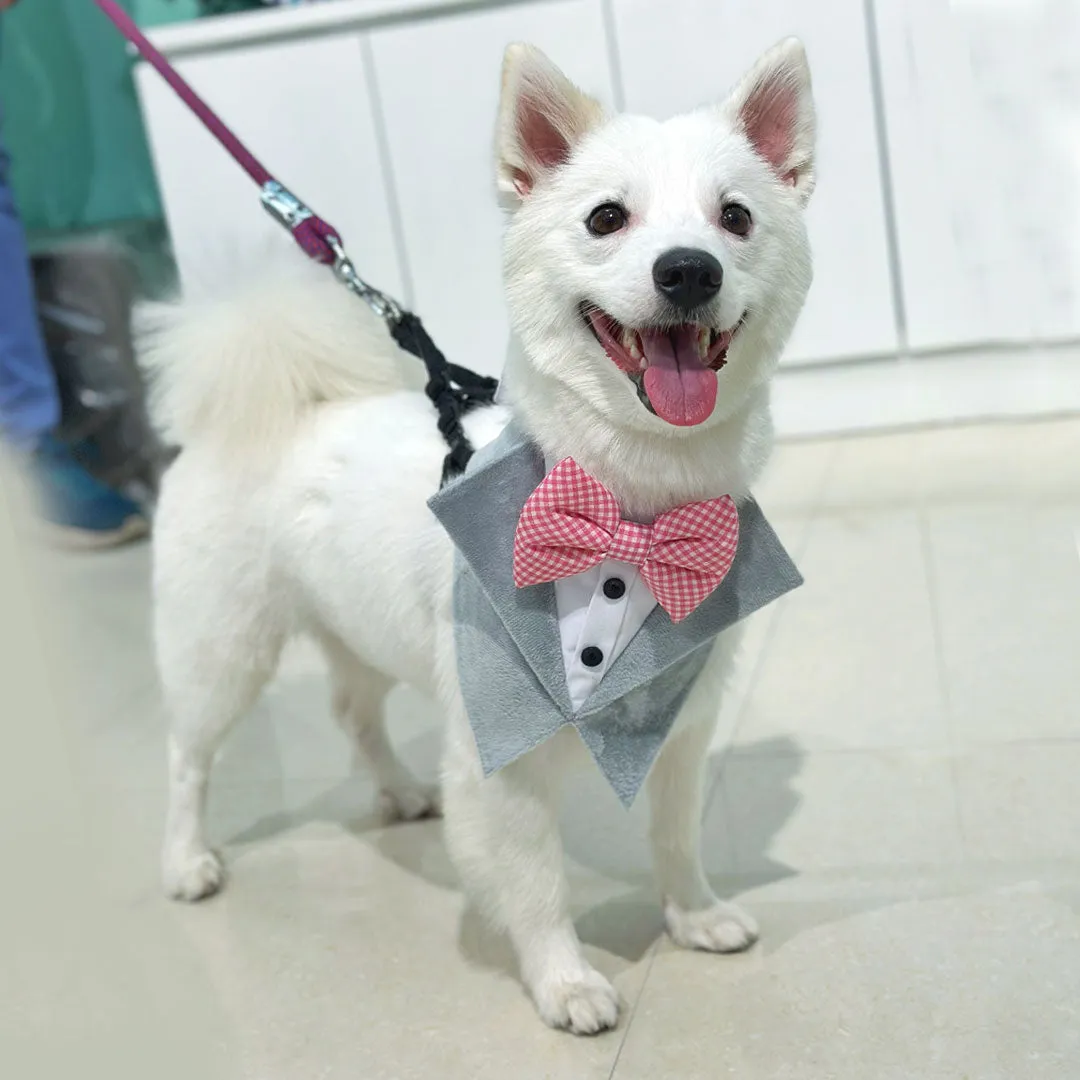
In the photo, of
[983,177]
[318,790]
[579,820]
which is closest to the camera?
[579,820]

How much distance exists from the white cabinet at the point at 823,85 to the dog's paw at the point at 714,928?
197 centimetres

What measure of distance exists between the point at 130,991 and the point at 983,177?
2884 millimetres

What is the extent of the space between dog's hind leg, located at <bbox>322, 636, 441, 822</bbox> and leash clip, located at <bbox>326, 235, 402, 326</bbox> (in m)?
0.53

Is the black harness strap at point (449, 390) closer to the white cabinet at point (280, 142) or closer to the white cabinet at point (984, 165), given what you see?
the white cabinet at point (280, 142)

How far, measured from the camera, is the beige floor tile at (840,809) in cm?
160

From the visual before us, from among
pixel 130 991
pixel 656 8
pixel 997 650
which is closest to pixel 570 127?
pixel 130 991

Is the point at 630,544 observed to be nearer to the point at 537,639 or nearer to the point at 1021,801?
the point at 537,639

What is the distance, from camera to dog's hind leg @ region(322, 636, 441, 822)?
1854 millimetres

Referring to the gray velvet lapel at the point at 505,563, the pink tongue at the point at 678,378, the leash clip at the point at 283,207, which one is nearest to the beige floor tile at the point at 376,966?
the gray velvet lapel at the point at 505,563

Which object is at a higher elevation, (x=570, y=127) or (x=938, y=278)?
(x=570, y=127)

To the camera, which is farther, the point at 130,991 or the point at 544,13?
the point at 544,13

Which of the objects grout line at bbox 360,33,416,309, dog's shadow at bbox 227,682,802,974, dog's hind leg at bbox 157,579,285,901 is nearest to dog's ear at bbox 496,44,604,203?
dog's hind leg at bbox 157,579,285,901

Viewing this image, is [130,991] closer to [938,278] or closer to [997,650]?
[997,650]

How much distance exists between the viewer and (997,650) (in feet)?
6.73
